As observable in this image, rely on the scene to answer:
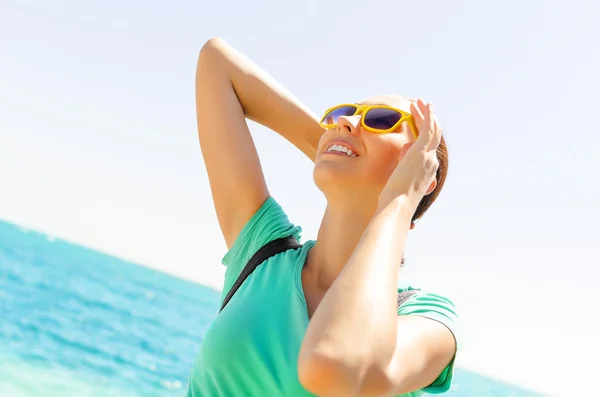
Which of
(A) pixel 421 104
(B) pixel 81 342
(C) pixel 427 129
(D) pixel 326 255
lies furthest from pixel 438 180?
(B) pixel 81 342

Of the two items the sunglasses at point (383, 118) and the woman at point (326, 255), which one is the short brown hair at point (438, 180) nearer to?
the woman at point (326, 255)

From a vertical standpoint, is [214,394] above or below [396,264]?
below

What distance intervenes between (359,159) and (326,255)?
42 cm

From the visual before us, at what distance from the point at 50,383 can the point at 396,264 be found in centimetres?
1277

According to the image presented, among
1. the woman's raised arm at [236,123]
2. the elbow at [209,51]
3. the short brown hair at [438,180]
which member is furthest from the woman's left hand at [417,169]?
the elbow at [209,51]

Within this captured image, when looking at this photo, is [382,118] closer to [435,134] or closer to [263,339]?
[435,134]

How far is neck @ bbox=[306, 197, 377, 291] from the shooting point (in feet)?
8.25

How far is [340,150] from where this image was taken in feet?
8.29

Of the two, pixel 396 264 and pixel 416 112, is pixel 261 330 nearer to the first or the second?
pixel 396 264

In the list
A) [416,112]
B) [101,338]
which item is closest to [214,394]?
[416,112]

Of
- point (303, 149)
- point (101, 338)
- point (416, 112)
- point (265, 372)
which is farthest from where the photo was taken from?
point (101, 338)

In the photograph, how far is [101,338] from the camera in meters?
20.9

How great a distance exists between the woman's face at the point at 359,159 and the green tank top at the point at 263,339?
405mm

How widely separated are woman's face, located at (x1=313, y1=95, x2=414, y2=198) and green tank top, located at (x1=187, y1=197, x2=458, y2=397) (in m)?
0.41
